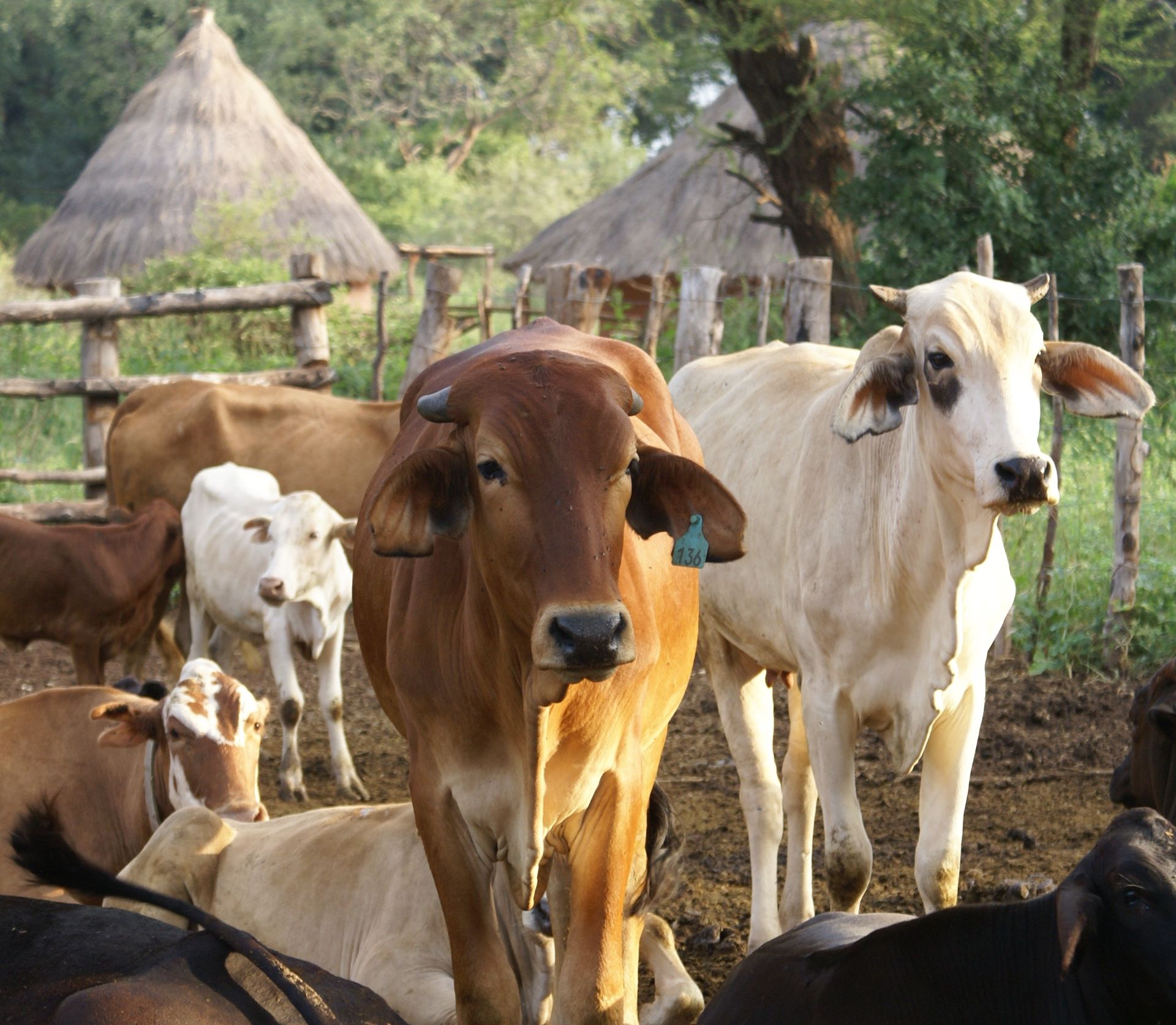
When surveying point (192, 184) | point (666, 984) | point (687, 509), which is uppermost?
point (192, 184)

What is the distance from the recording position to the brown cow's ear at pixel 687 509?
2746 millimetres

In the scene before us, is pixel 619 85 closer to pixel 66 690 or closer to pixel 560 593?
pixel 66 690

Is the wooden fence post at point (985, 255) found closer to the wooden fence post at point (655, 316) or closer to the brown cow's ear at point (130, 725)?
the wooden fence post at point (655, 316)

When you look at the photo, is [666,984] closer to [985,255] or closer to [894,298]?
[894,298]

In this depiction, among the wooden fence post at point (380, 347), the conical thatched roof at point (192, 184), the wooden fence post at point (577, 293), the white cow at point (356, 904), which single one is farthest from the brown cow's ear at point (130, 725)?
the conical thatched roof at point (192, 184)

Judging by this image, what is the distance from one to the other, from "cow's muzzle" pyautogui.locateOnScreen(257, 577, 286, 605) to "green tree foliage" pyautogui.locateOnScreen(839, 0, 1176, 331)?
6.40 m

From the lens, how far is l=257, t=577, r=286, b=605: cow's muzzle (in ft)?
21.3

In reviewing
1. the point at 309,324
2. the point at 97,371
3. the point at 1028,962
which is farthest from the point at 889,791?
the point at 97,371

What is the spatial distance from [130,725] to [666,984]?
1.93 m

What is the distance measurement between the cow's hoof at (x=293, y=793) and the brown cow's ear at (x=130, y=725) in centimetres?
174

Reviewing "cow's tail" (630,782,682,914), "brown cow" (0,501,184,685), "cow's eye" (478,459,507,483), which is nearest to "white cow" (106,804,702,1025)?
"cow's tail" (630,782,682,914)

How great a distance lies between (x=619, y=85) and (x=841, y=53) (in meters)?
20.3

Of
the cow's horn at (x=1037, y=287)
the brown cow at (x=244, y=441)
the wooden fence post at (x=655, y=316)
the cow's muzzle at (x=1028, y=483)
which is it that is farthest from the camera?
the wooden fence post at (x=655, y=316)

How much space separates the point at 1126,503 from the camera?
7105 millimetres
